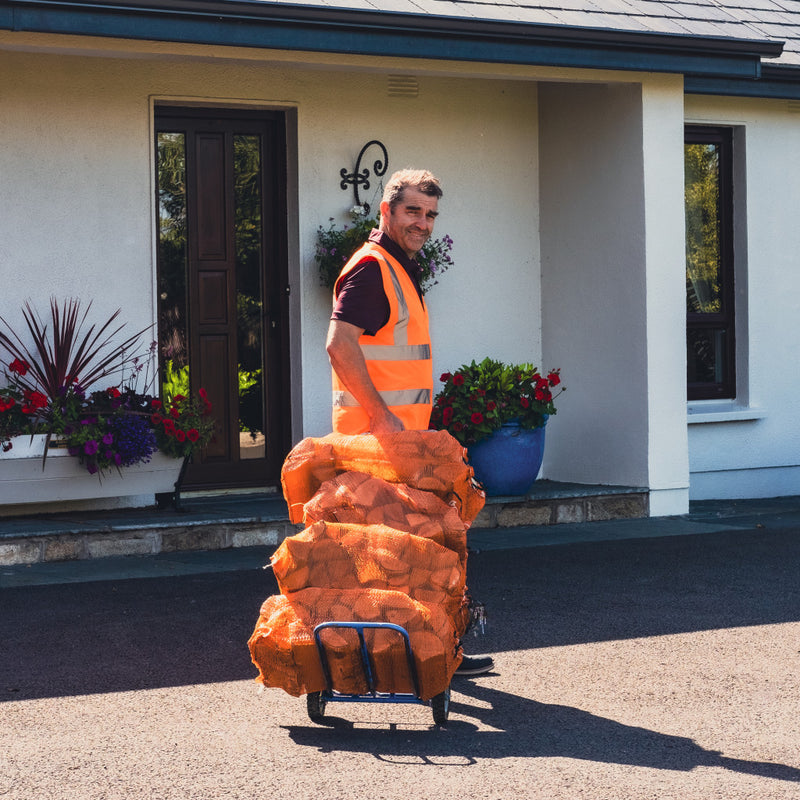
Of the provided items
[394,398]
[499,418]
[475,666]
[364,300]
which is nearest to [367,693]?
[475,666]

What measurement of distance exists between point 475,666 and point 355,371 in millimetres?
1361

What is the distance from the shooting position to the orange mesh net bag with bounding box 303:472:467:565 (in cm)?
461

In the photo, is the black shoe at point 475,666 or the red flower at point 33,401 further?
the red flower at point 33,401

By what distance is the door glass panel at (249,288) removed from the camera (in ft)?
30.5

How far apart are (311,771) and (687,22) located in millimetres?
6658

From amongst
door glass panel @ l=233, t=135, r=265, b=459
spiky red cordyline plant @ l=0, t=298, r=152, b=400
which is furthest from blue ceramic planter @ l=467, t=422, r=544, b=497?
spiky red cordyline plant @ l=0, t=298, r=152, b=400

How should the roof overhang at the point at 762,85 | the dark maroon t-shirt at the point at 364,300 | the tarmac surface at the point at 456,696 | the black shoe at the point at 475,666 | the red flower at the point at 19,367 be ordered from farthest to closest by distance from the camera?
the roof overhang at the point at 762,85, the red flower at the point at 19,367, the black shoe at the point at 475,666, the dark maroon t-shirt at the point at 364,300, the tarmac surface at the point at 456,696

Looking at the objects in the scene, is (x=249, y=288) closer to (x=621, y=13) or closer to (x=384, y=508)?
(x=621, y=13)

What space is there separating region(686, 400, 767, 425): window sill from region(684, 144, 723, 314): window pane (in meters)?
0.74

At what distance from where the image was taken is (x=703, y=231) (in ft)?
35.1

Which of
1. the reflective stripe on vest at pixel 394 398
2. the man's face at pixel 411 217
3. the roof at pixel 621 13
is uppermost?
the roof at pixel 621 13

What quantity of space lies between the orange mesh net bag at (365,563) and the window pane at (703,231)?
6.56m

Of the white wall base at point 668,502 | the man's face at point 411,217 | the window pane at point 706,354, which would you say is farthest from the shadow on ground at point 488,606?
the window pane at point 706,354

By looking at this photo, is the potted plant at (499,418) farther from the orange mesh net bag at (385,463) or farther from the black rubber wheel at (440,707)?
the black rubber wheel at (440,707)
